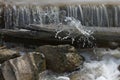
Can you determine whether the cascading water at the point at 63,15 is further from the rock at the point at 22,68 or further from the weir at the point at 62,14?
the rock at the point at 22,68

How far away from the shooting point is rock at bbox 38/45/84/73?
7547 mm

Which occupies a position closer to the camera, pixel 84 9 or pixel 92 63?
pixel 92 63

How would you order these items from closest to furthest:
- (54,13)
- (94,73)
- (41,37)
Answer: (94,73)
(41,37)
(54,13)

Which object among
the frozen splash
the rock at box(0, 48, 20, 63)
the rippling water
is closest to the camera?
the rippling water

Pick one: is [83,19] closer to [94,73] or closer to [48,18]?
[48,18]

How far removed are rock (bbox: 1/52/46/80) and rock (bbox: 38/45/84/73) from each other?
0.36 meters

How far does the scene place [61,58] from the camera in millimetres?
7559

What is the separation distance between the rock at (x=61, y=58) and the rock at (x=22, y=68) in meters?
0.36

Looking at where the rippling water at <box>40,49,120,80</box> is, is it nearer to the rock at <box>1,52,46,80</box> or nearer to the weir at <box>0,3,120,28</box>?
the rock at <box>1,52,46,80</box>

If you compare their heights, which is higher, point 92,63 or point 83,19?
point 83,19

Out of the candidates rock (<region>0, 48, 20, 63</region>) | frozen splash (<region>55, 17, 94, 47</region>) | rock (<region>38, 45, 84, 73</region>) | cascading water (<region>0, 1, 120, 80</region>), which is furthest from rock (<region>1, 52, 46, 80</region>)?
cascading water (<region>0, 1, 120, 80</region>)

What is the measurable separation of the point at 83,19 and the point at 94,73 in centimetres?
229

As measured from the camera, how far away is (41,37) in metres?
8.16

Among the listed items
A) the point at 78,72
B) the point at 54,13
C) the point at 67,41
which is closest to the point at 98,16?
the point at 54,13
